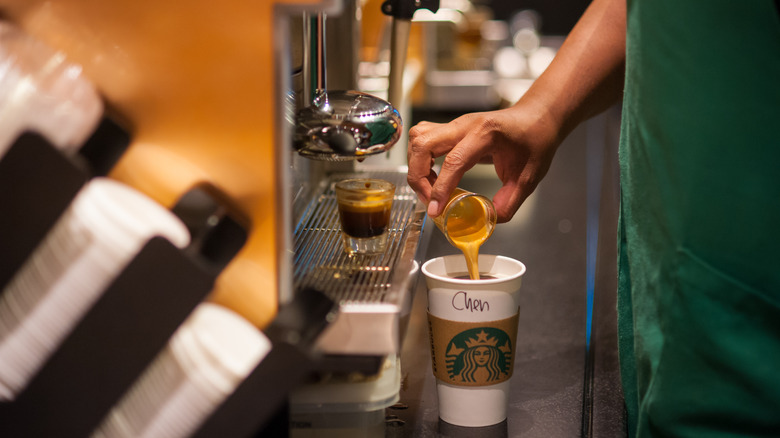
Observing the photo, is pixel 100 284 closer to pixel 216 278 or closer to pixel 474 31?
pixel 216 278

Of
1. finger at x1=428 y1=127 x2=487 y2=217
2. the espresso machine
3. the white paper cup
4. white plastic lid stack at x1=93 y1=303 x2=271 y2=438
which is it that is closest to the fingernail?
finger at x1=428 y1=127 x2=487 y2=217

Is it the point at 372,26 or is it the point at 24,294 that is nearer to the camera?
the point at 24,294

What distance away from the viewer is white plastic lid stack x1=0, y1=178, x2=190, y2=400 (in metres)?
0.67

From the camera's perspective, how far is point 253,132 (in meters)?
0.72

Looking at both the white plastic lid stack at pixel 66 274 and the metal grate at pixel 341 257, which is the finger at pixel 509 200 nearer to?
the metal grate at pixel 341 257

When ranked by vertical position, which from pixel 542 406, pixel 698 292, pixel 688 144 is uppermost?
pixel 688 144

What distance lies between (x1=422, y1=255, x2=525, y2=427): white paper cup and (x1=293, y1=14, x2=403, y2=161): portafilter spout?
0.50 ft

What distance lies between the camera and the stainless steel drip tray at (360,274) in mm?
748

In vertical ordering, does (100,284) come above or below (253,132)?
below

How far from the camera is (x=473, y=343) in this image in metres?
0.88

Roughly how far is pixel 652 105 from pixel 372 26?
2.29 m

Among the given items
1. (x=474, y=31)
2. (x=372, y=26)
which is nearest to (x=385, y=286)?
(x=372, y=26)

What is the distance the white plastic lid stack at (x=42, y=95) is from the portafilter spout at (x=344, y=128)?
0.24m

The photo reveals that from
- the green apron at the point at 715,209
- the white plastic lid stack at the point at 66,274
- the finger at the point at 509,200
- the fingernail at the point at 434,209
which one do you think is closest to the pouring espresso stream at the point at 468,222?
the fingernail at the point at 434,209
